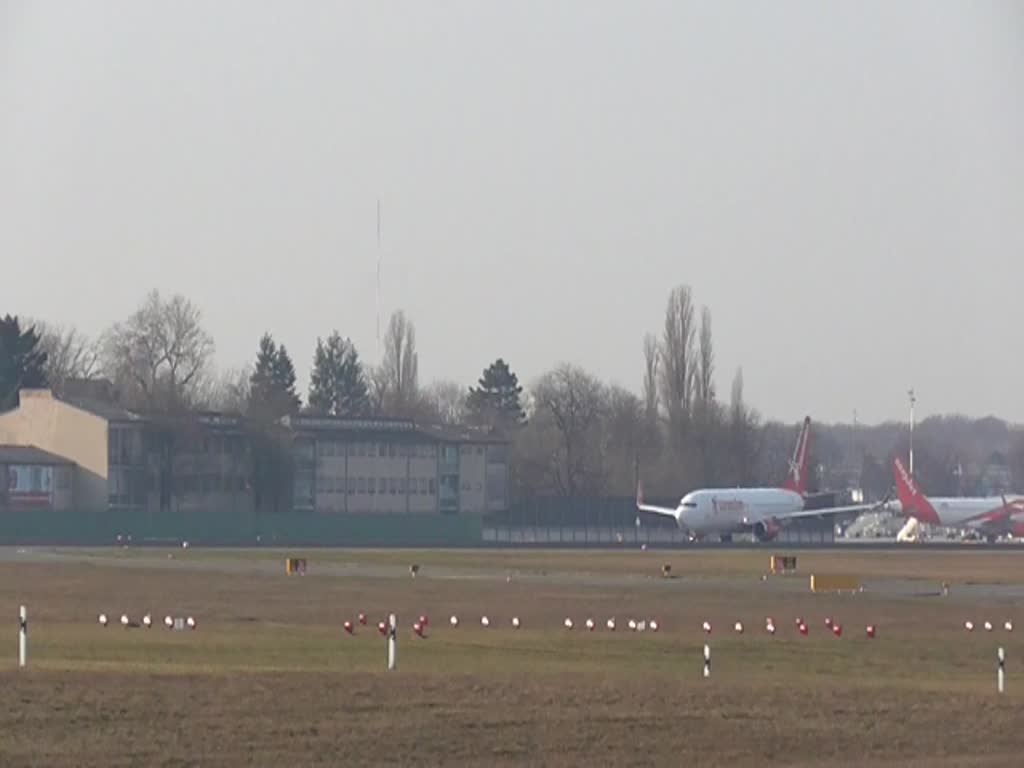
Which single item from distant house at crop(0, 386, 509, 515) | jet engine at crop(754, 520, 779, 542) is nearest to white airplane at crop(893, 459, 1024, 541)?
jet engine at crop(754, 520, 779, 542)

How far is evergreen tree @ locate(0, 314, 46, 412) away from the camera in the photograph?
166250mm

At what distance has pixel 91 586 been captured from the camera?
2685 inches

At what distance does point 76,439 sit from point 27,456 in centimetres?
503

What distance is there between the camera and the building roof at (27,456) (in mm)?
138750

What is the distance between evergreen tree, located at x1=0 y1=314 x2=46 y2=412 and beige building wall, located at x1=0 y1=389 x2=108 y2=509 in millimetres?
18075

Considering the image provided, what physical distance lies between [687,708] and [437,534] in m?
106

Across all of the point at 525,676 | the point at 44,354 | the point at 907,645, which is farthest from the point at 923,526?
the point at 525,676

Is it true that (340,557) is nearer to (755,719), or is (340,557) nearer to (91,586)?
(91,586)

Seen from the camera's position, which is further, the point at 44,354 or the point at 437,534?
the point at 44,354

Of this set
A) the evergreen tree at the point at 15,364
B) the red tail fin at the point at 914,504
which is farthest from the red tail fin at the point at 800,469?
the evergreen tree at the point at 15,364

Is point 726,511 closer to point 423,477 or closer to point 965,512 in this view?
point 965,512

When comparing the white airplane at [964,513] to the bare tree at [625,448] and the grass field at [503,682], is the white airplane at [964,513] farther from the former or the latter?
the grass field at [503,682]

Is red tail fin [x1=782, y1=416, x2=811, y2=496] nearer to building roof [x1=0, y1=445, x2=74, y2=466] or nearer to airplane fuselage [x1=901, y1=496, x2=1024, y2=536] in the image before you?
airplane fuselage [x1=901, y1=496, x2=1024, y2=536]

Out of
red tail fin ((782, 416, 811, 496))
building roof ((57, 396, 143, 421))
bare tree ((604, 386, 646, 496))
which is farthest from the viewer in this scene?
bare tree ((604, 386, 646, 496))
